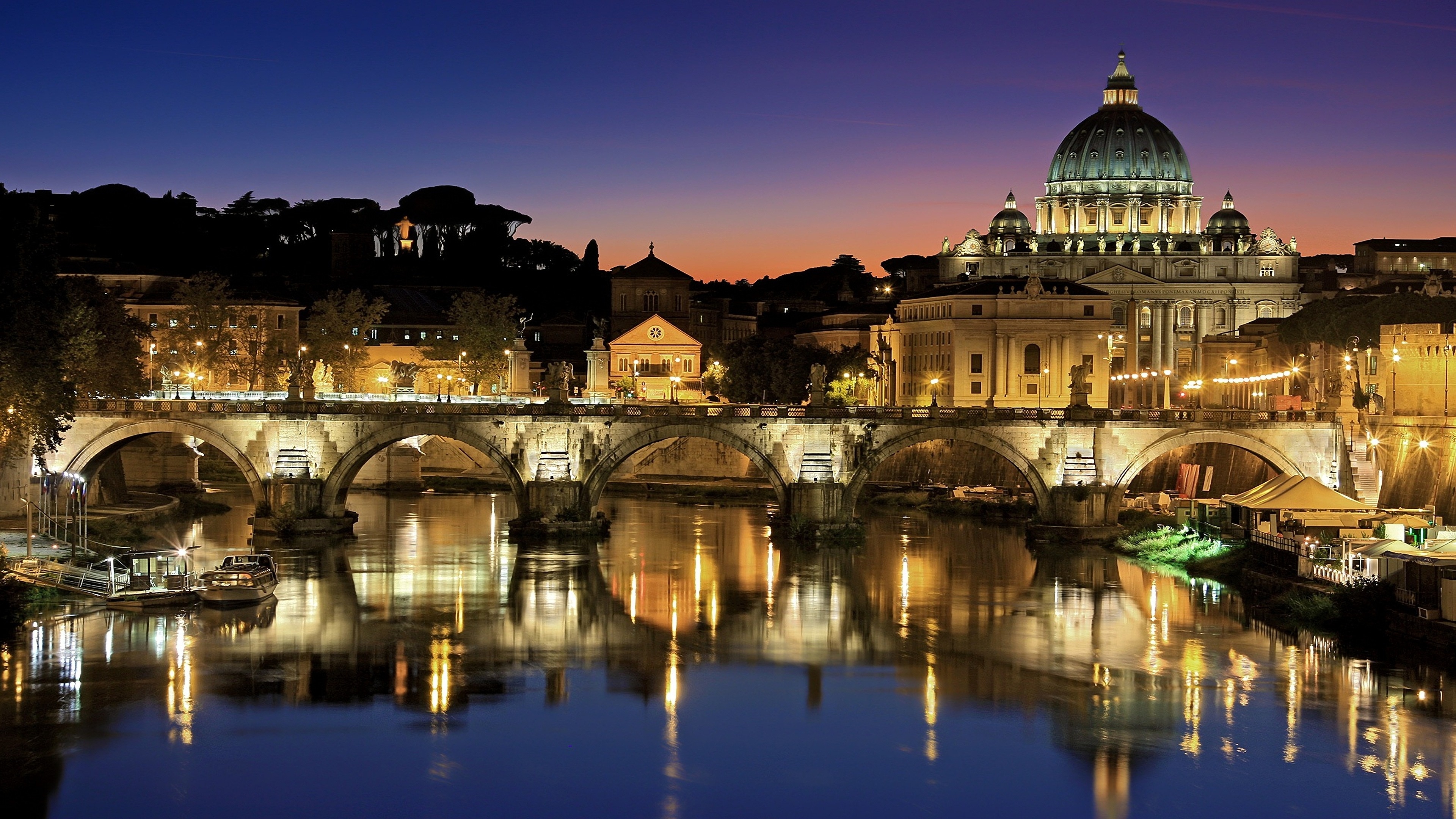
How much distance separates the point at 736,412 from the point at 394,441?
11518 mm

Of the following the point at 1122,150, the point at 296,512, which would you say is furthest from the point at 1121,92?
the point at 296,512

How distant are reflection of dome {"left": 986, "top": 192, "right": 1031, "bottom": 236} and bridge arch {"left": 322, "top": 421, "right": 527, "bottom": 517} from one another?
289 ft

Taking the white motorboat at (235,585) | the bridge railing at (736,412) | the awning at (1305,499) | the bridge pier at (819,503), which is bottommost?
the white motorboat at (235,585)

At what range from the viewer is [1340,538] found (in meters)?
42.8

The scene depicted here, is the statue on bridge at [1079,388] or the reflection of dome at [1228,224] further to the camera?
the reflection of dome at [1228,224]

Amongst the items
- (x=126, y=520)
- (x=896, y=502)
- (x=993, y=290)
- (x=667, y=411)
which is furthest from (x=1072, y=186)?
(x=126, y=520)

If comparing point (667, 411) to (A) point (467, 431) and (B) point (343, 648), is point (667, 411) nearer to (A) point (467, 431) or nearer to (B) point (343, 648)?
(A) point (467, 431)

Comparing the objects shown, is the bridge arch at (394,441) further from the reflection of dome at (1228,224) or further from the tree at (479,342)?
the reflection of dome at (1228,224)

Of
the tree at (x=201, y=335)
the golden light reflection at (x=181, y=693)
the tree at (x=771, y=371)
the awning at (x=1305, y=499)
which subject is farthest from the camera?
the tree at (x=771, y=371)

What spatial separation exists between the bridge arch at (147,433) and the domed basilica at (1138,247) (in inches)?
2916

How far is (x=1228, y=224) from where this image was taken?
138500 millimetres

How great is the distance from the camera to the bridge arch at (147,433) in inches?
2210

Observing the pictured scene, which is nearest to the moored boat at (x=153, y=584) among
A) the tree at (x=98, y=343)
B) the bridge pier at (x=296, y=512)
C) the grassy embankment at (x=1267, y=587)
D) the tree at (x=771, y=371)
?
the tree at (x=98, y=343)

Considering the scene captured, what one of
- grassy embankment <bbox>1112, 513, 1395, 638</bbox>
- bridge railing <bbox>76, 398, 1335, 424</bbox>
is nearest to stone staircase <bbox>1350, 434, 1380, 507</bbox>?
bridge railing <bbox>76, 398, 1335, 424</bbox>
